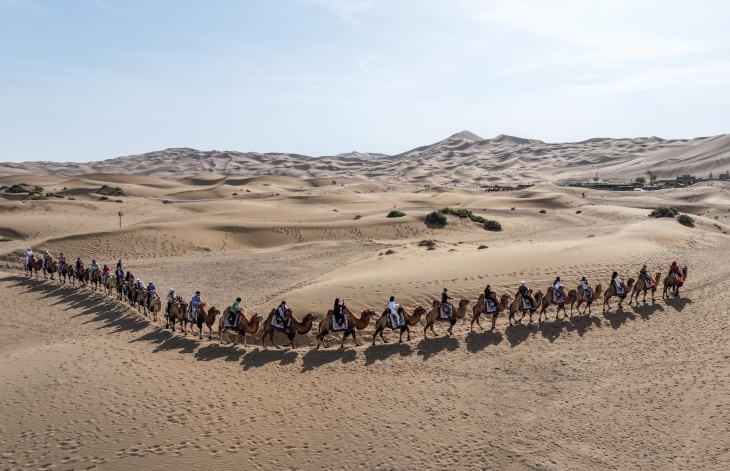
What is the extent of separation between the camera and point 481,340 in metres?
15.7

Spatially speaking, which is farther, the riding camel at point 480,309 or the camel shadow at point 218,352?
the riding camel at point 480,309

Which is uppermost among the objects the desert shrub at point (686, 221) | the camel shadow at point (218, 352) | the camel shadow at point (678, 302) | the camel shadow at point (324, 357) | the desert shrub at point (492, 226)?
the desert shrub at point (686, 221)

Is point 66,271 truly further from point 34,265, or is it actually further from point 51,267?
point 34,265

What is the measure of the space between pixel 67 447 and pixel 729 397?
1329 centimetres

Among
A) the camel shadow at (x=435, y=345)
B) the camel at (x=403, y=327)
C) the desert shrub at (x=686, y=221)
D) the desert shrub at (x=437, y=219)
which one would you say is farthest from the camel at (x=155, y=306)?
the desert shrub at (x=686, y=221)

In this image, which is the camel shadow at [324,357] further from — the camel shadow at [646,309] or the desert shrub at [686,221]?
the desert shrub at [686,221]

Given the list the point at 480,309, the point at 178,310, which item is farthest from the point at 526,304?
the point at 178,310

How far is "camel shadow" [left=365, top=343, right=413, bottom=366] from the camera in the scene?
14.4m

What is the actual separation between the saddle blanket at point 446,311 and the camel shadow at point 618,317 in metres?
5.32

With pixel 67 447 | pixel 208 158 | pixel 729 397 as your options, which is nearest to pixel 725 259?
pixel 729 397

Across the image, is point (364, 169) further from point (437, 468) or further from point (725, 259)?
point (437, 468)

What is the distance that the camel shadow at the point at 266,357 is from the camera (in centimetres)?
1404

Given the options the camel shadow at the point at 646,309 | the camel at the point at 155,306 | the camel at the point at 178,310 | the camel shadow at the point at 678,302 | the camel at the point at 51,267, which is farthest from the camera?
the camel at the point at 51,267

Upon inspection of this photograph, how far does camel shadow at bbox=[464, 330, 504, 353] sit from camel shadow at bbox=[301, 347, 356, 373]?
11.0 feet
